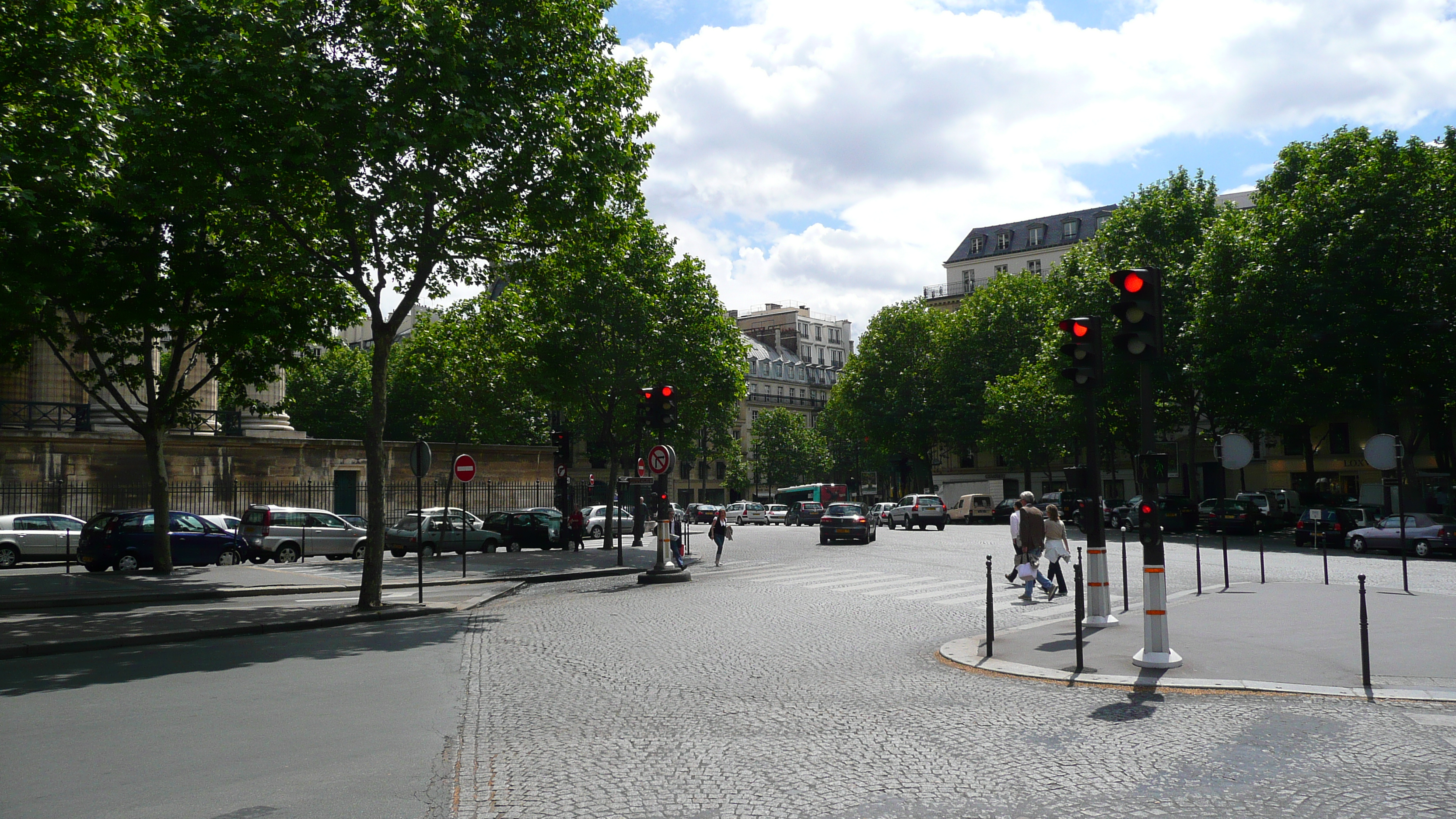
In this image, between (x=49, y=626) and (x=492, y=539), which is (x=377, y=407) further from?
(x=492, y=539)

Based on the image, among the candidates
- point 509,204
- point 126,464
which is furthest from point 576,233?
point 126,464

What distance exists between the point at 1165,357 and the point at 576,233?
31007 mm

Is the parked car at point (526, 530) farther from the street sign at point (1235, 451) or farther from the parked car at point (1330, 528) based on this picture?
the parked car at point (1330, 528)

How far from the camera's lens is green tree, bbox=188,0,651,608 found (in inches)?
594

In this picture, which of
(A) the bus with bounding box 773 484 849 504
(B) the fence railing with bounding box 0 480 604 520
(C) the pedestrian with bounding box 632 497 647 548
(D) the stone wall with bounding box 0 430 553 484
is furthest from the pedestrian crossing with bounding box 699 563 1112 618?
(A) the bus with bounding box 773 484 849 504

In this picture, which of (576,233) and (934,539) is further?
(934,539)

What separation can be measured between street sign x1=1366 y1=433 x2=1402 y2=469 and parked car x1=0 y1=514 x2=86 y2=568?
92.8 feet

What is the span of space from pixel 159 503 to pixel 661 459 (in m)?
10.6

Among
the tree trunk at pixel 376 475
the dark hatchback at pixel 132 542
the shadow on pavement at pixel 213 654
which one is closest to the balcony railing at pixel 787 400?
the dark hatchback at pixel 132 542

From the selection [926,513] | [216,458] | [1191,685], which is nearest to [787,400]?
[926,513]

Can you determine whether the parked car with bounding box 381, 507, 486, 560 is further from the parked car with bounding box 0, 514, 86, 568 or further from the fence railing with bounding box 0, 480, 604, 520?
the parked car with bounding box 0, 514, 86, 568

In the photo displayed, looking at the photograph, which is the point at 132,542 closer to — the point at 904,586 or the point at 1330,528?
the point at 904,586

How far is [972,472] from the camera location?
81812mm

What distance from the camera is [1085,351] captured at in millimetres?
12055
